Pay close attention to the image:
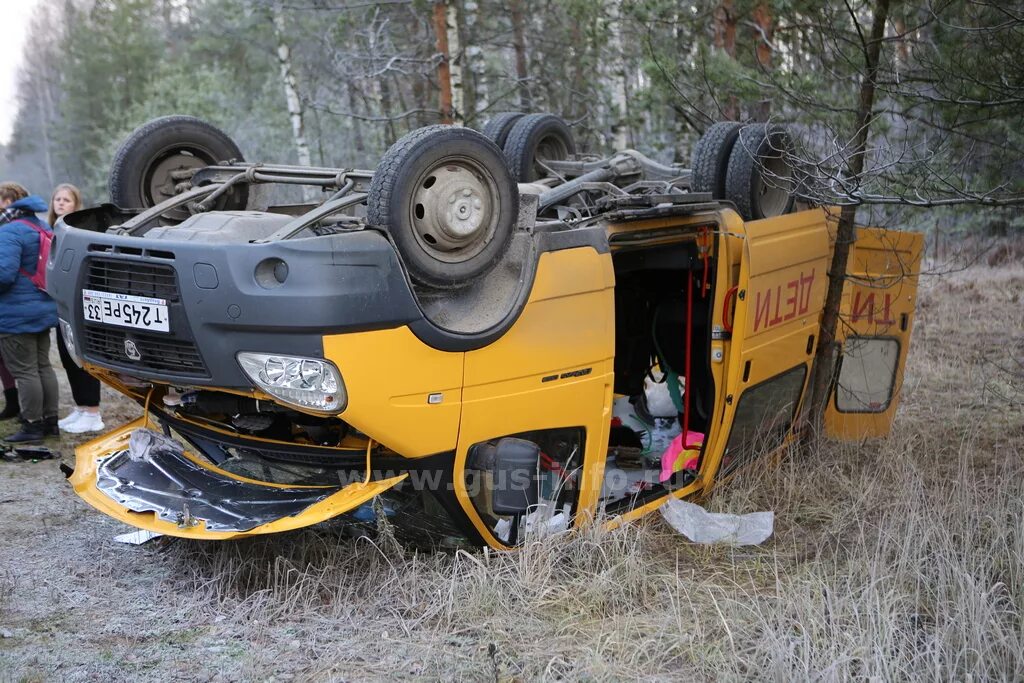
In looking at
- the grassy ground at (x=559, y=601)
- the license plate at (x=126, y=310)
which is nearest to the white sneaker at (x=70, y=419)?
the grassy ground at (x=559, y=601)

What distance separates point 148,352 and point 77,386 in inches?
128

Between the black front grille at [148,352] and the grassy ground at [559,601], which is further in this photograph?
the black front grille at [148,352]

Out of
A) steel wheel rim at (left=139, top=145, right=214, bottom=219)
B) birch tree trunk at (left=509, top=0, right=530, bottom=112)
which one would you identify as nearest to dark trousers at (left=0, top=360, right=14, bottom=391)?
steel wheel rim at (left=139, top=145, right=214, bottom=219)

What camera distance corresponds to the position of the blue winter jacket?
19.4 ft

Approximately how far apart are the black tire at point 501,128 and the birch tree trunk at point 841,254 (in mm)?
2019

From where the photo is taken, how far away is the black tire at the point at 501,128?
18.7 ft

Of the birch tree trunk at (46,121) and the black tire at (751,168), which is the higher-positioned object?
the black tire at (751,168)

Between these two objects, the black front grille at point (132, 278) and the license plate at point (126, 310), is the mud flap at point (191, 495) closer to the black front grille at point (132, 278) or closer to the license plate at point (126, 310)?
the license plate at point (126, 310)

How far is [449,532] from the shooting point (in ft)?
12.8

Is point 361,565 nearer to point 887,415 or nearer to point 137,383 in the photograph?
point 137,383

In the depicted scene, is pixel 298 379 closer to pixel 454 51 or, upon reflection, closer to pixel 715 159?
pixel 715 159

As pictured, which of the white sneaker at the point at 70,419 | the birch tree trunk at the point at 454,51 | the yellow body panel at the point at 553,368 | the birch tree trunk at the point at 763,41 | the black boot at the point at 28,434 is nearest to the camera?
the yellow body panel at the point at 553,368

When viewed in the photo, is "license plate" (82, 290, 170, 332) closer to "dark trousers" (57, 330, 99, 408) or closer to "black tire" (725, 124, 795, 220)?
"dark trousers" (57, 330, 99, 408)

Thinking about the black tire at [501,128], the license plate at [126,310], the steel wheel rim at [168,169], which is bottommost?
the license plate at [126,310]
